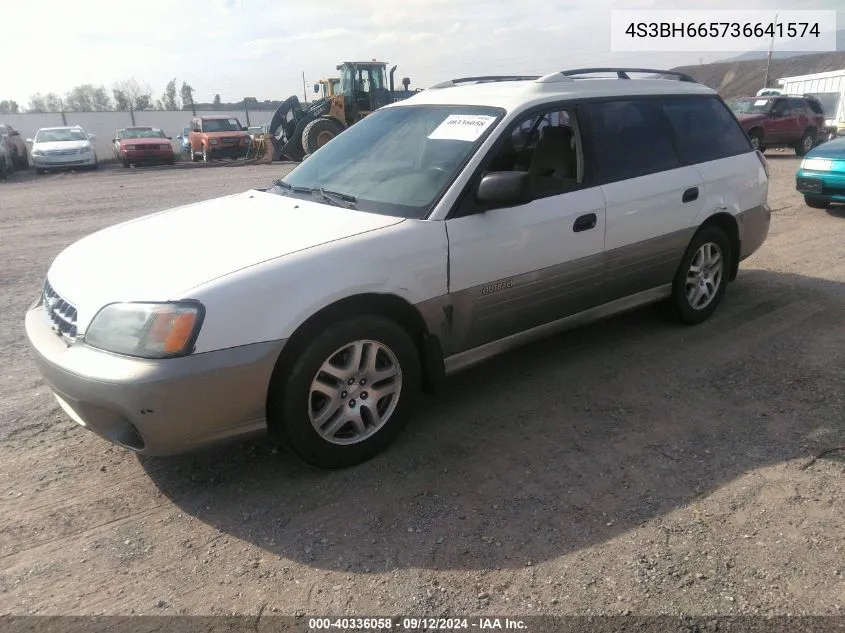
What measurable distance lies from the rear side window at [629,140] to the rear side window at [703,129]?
0.15m

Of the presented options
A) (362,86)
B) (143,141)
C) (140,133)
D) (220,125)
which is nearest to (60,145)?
(143,141)

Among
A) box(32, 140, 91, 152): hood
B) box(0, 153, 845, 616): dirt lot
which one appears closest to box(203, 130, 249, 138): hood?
box(32, 140, 91, 152): hood

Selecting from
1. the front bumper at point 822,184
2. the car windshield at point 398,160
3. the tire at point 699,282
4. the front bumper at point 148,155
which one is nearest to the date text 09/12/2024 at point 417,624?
the car windshield at point 398,160

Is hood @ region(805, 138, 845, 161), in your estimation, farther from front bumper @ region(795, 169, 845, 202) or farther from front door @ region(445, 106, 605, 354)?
front door @ region(445, 106, 605, 354)

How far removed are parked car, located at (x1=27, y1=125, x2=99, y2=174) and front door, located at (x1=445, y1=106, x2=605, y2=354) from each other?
2180 centimetres

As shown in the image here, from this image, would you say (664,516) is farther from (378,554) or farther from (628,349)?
(628,349)

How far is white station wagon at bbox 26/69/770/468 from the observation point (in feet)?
9.04

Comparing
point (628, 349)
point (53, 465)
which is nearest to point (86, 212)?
point (53, 465)

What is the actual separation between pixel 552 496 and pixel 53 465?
2504mm

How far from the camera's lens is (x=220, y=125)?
2552 cm

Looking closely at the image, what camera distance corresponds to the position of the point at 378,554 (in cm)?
267

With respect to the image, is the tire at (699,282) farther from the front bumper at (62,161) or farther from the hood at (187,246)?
the front bumper at (62,161)

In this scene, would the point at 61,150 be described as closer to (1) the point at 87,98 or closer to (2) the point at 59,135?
(2) the point at 59,135

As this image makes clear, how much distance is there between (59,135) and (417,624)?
24.9 metres
